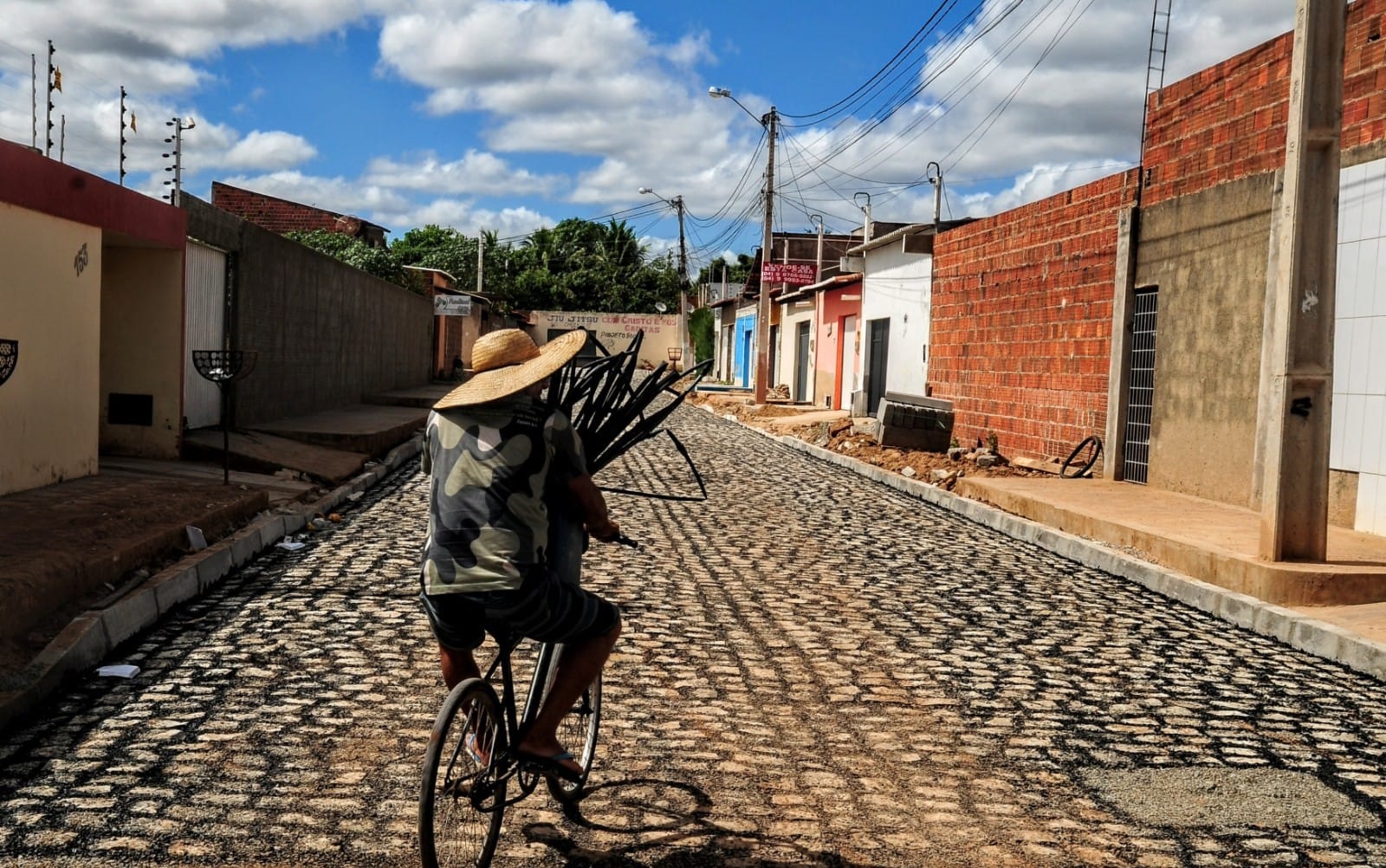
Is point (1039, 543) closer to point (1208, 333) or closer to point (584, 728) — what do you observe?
point (1208, 333)

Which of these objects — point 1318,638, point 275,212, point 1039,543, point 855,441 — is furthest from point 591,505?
point 275,212

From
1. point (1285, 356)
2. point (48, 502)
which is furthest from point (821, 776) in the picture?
point (48, 502)

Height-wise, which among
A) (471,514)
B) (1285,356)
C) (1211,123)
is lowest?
(471,514)

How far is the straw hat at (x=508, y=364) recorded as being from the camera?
11.5 feet

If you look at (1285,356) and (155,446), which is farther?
(155,446)

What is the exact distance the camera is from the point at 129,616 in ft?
20.4

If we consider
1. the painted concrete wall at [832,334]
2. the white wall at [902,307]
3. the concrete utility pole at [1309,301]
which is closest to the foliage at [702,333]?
the painted concrete wall at [832,334]

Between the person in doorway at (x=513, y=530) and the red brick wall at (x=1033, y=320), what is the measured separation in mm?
12472

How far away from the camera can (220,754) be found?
14.4 feet

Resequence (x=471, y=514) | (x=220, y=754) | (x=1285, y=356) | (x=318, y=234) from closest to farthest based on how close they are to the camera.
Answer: (x=471, y=514)
(x=220, y=754)
(x=1285, y=356)
(x=318, y=234)

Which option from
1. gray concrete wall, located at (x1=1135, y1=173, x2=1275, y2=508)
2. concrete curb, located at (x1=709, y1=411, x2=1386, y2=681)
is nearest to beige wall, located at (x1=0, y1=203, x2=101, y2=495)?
concrete curb, located at (x1=709, y1=411, x2=1386, y2=681)

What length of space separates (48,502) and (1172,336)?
418 inches

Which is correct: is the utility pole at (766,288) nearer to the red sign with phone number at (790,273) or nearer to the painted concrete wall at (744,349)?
the red sign with phone number at (790,273)

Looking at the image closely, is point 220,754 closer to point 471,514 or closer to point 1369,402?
point 471,514
